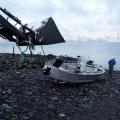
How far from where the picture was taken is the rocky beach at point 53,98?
776 inches

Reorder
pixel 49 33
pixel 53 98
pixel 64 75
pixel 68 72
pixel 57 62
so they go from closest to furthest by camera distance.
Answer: pixel 53 98
pixel 64 75
pixel 68 72
pixel 57 62
pixel 49 33

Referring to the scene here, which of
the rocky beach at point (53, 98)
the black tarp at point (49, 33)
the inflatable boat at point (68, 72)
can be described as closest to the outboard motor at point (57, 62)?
the inflatable boat at point (68, 72)

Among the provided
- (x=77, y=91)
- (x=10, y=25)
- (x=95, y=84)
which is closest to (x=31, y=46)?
(x=10, y=25)

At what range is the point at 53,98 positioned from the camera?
906 inches

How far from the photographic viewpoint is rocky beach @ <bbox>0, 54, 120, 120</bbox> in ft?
64.7

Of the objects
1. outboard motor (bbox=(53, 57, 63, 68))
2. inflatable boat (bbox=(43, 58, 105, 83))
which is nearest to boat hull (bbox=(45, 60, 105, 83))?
inflatable boat (bbox=(43, 58, 105, 83))

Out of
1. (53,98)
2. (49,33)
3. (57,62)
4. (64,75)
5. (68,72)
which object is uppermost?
(49,33)

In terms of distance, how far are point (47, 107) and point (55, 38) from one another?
19.4 meters

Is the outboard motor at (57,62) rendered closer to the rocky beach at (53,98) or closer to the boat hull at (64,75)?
the boat hull at (64,75)

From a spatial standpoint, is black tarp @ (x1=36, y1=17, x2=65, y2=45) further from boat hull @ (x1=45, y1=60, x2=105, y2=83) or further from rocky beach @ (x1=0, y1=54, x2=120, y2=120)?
boat hull @ (x1=45, y1=60, x2=105, y2=83)

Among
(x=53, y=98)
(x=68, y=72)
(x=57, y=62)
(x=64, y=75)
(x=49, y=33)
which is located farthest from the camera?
(x=49, y=33)

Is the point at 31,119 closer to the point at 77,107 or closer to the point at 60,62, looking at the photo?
the point at 77,107

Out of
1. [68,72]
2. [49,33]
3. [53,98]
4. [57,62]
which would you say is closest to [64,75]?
[68,72]

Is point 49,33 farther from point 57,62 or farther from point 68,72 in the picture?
point 68,72
